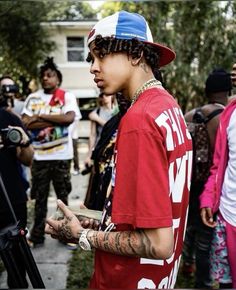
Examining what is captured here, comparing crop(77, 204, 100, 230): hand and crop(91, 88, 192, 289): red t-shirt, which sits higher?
crop(91, 88, 192, 289): red t-shirt

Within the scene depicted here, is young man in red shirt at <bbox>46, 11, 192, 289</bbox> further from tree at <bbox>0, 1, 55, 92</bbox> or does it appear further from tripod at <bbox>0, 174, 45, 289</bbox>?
tree at <bbox>0, 1, 55, 92</bbox>

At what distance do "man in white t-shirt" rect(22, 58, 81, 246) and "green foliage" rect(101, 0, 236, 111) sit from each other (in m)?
5.21

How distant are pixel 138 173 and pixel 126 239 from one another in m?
0.26

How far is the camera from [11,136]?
262 cm

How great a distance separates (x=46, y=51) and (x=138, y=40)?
58.0ft

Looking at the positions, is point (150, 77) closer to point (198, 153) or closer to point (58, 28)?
point (198, 153)

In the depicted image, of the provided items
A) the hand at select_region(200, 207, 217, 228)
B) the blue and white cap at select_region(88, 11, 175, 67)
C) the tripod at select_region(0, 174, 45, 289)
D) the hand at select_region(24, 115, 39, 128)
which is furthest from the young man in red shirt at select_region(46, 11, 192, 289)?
the hand at select_region(24, 115, 39, 128)

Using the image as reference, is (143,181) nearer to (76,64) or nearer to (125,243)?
(125,243)

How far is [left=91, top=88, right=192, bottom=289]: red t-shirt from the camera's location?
1.25m

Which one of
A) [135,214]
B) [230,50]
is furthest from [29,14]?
[135,214]

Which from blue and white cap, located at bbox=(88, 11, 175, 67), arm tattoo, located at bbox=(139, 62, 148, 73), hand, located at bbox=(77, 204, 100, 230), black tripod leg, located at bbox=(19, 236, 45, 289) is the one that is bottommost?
black tripod leg, located at bbox=(19, 236, 45, 289)

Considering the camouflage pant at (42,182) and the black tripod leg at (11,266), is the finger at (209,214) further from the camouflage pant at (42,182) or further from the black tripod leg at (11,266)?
the camouflage pant at (42,182)

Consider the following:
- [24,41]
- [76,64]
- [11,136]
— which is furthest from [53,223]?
[76,64]

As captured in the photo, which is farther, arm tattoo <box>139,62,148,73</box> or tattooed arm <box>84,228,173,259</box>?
arm tattoo <box>139,62,148,73</box>
